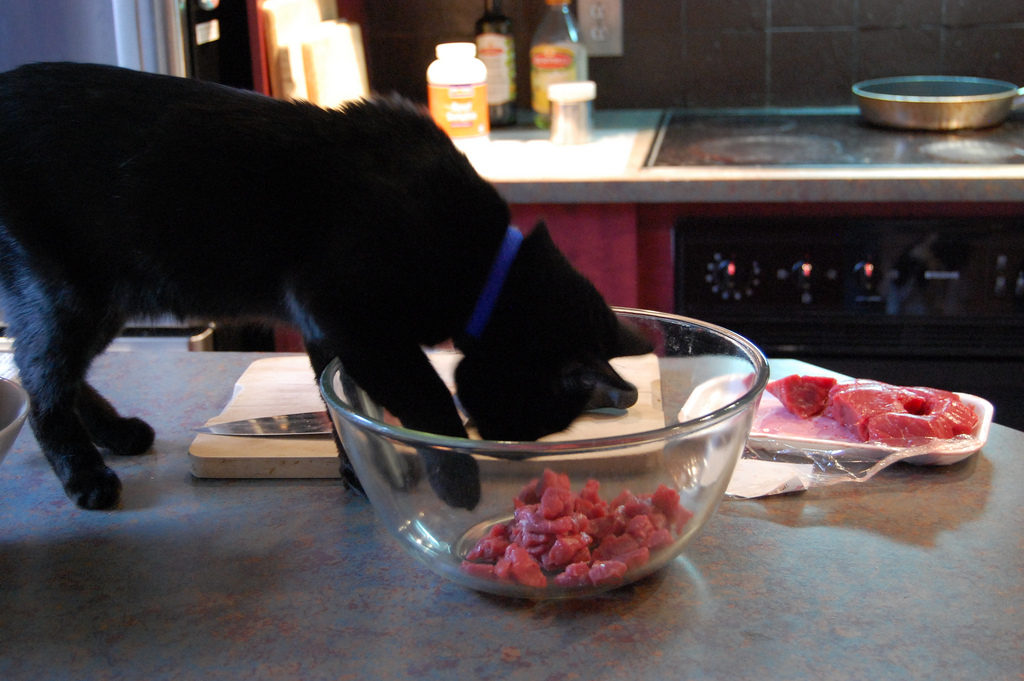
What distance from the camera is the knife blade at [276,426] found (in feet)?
3.19

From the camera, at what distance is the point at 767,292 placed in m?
1.91

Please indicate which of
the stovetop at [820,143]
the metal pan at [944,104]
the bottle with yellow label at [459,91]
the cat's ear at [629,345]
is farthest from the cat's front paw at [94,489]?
the metal pan at [944,104]

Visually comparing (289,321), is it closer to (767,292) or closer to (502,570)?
(502,570)

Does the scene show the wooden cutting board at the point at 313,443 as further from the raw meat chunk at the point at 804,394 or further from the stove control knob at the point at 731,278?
the stove control knob at the point at 731,278

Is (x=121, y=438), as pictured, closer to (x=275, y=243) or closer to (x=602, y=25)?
(x=275, y=243)

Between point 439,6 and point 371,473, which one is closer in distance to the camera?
point 371,473

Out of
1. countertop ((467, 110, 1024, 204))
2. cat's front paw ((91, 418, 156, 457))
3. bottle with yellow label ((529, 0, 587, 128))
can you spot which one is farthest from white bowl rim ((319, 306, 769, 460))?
bottle with yellow label ((529, 0, 587, 128))

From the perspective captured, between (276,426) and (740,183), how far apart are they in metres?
1.10

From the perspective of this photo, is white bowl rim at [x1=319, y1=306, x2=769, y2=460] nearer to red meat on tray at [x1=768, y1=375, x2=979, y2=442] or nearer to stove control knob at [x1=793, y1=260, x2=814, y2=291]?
red meat on tray at [x1=768, y1=375, x2=979, y2=442]

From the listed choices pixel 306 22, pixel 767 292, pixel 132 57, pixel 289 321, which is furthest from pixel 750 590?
pixel 306 22

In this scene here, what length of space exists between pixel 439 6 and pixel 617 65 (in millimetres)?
472

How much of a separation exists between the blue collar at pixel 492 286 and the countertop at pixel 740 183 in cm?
87

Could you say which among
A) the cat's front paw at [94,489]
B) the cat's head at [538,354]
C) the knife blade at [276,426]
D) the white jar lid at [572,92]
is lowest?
the cat's front paw at [94,489]

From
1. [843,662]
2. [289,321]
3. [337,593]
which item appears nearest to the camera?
[843,662]
